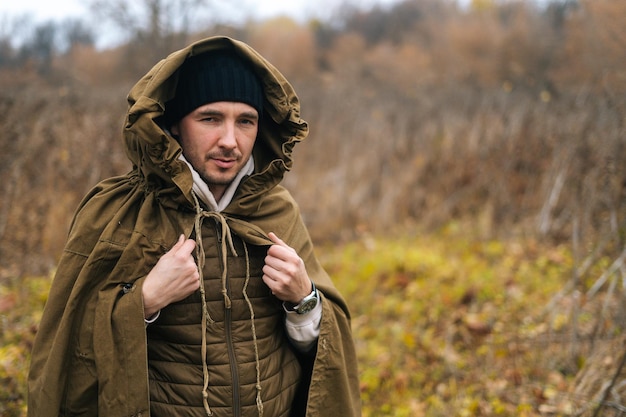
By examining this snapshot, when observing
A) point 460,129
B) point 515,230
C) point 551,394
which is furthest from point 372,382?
point 460,129

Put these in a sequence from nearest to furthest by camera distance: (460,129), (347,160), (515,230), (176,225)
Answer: (176,225), (515,230), (460,129), (347,160)

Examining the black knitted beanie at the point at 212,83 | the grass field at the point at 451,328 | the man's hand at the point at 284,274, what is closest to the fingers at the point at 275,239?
the man's hand at the point at 284,274

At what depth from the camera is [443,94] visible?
13.0 m

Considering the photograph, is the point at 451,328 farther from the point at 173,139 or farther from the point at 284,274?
the point at 173,139

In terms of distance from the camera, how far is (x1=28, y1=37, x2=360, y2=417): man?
168 cm

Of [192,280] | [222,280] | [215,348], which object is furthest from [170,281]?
[215,348]

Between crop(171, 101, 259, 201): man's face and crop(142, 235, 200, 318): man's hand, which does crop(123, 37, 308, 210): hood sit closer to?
crop(171, 101, 259, 201): man's face

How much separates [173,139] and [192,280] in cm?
50

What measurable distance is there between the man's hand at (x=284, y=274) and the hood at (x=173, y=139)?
0.74ft

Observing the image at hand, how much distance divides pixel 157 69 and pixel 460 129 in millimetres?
8040

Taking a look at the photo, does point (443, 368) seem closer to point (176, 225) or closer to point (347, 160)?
point (176, 225)

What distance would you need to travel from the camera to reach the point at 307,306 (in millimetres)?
1916

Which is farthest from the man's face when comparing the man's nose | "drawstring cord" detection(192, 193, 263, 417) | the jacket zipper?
the jacket zipper

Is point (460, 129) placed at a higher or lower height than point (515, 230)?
higher
